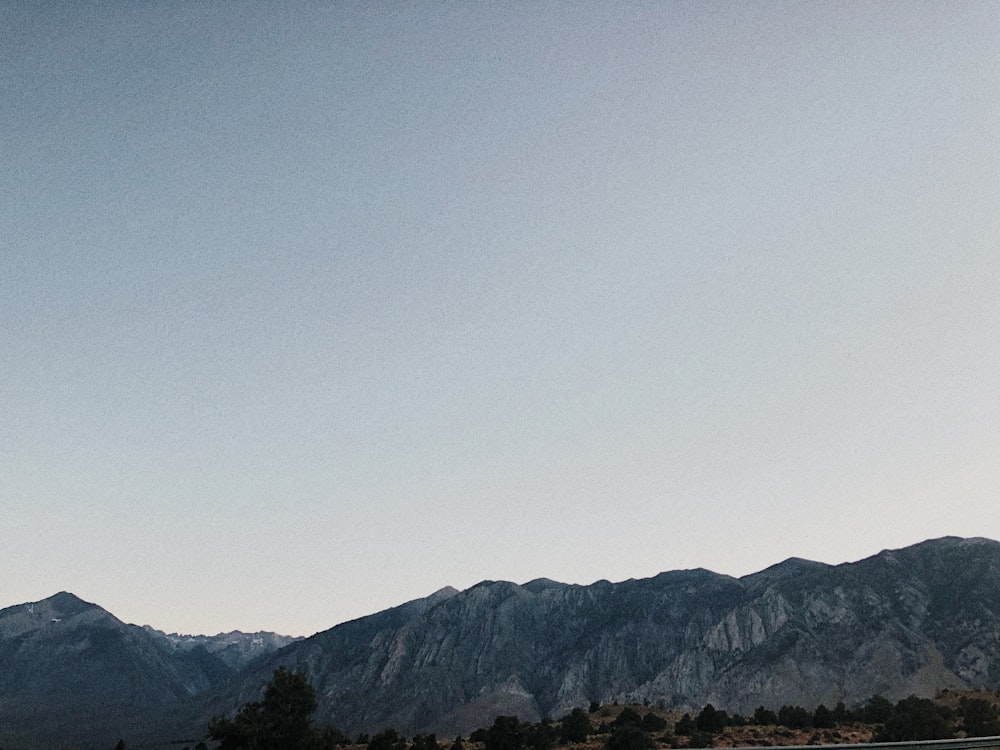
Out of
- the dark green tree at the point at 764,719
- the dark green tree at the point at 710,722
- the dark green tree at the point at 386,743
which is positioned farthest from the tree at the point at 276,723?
the dark green tree at the point at 764,719

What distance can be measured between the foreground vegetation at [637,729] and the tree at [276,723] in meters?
0.05

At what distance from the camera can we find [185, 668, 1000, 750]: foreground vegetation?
118ft

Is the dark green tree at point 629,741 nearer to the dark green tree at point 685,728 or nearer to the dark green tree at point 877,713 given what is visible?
the dark green tree at point 685,728

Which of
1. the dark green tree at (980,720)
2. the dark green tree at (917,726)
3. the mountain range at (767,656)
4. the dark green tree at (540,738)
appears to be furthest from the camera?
the mountain range at (767,656)

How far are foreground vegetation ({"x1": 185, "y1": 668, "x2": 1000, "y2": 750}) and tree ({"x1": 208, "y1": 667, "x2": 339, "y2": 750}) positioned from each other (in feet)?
0.15

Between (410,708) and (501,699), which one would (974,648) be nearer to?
(501,699)

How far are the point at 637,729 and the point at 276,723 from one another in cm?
1998

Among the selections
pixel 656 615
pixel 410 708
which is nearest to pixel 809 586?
pixel 656 615

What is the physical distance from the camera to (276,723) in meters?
36.1

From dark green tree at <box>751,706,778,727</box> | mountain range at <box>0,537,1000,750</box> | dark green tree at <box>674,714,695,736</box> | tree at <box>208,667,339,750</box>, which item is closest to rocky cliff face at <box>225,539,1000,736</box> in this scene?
mountain range at <box>0,537,1000,750</box>

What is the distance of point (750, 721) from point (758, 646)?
413 feet

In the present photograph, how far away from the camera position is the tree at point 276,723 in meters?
35.0

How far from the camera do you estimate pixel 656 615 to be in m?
199

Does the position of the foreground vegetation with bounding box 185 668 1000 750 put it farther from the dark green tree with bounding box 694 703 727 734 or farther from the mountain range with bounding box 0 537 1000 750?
the mountain range with bounding box 0 537 1000 750
